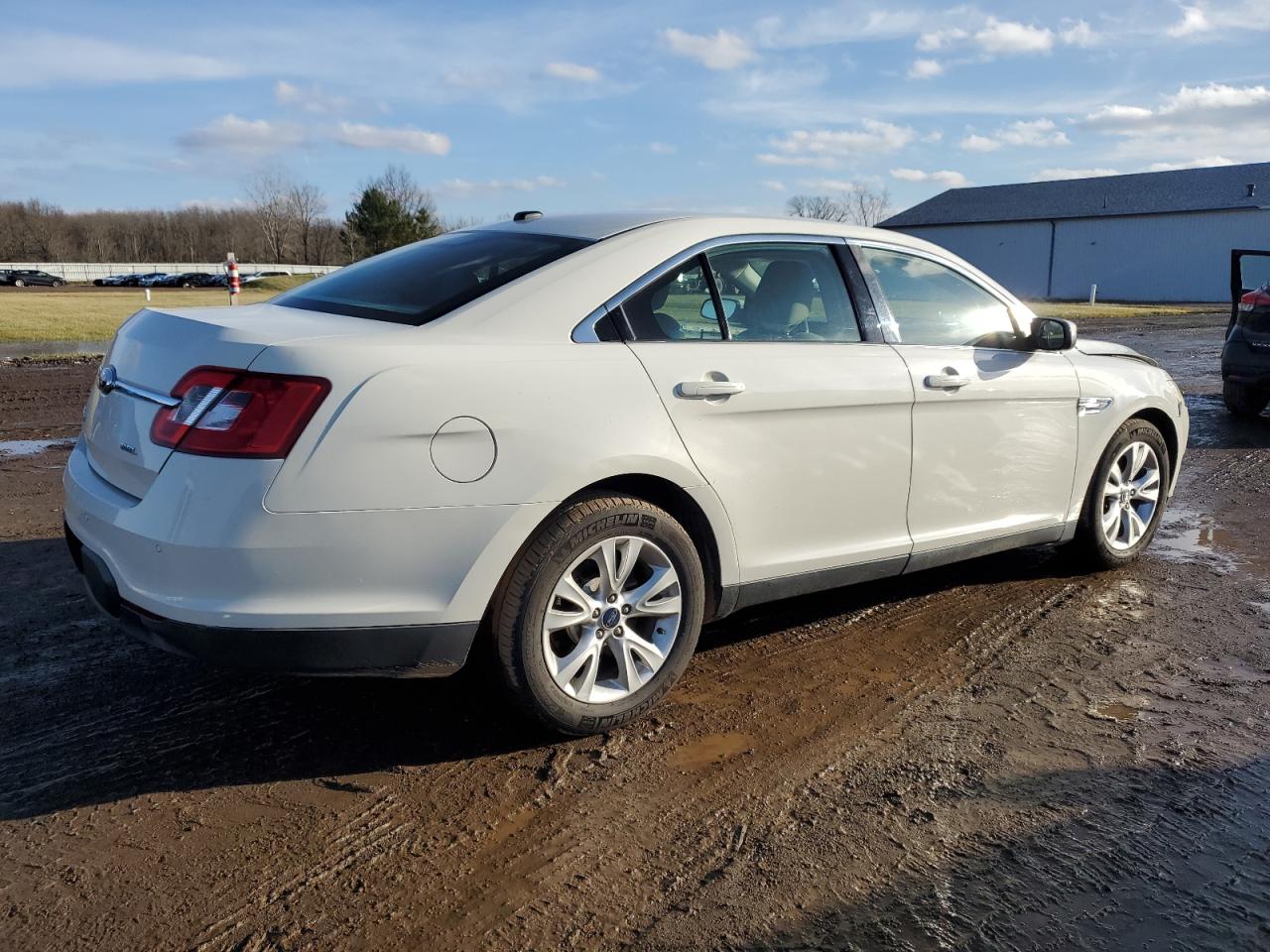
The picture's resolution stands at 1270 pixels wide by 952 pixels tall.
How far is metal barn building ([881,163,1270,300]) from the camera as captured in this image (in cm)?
5766

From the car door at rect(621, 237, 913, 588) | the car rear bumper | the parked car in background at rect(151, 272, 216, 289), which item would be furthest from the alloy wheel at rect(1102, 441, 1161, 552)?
the parked car in background at rect(151, 272, 216, 289)

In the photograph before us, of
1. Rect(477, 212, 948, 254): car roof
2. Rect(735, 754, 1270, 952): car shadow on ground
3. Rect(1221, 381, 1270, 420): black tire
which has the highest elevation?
Rect(477, 212, 948, 254): car roof

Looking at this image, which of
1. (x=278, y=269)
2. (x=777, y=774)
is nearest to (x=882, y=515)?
(x=777, y=774)

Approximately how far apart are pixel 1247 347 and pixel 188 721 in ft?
32.3

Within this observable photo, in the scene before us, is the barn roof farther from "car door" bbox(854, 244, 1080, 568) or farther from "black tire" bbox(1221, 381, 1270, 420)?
"car door" bbox(854, 244, 1080, 568)

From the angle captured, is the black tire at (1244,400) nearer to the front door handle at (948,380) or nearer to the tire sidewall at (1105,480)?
the tire sidewall at (1105,480)

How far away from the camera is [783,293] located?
13.2ft

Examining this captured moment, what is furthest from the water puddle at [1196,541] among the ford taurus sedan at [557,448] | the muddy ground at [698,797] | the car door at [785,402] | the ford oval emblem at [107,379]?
the ford oval emblem at [107,379]

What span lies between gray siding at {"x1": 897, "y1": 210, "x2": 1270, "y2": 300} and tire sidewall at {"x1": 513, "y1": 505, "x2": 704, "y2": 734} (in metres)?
59.4

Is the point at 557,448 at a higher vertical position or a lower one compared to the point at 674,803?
higher

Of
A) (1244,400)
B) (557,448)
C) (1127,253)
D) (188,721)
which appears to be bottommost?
(188,721)

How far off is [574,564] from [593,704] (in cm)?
48

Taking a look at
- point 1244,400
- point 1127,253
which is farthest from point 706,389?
point 1127,253

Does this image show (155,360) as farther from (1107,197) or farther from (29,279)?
(29,279)
